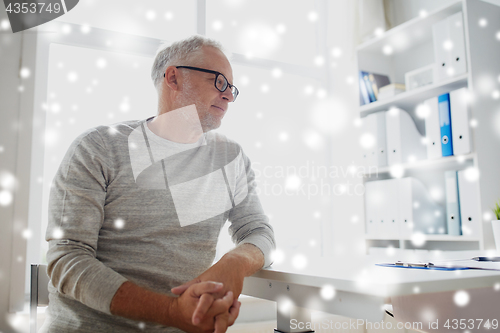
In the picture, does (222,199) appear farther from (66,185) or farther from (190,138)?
(66,185)

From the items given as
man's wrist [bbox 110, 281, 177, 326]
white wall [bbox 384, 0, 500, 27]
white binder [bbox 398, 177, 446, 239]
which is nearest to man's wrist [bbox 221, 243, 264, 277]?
man's wrist [bbox 110, 281, 177, 326]

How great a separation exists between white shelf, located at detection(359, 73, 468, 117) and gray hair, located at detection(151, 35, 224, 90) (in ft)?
3.45

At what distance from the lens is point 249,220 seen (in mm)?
1060

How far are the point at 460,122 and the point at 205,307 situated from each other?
1.38 m

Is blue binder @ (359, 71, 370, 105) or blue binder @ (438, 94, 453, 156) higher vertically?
blue binder @ (359, 71, 370, 105)

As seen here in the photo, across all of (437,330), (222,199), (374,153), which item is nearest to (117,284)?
(222,199)

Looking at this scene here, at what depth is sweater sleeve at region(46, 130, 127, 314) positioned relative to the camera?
2.42 ft

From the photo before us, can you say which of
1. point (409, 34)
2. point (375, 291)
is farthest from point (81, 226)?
point (409, 34)

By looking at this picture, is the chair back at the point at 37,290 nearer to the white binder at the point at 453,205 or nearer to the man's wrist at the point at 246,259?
the man's wrist at the point at 246,259

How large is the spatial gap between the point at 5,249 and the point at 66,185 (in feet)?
3.08

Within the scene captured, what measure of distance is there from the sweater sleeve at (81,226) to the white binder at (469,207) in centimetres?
137

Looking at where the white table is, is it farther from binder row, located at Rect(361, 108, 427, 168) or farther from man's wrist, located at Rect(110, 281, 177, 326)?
binder row, located at Rect(361, 108, 427, 168)

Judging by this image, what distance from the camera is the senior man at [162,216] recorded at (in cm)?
73

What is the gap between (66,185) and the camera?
0.85m
